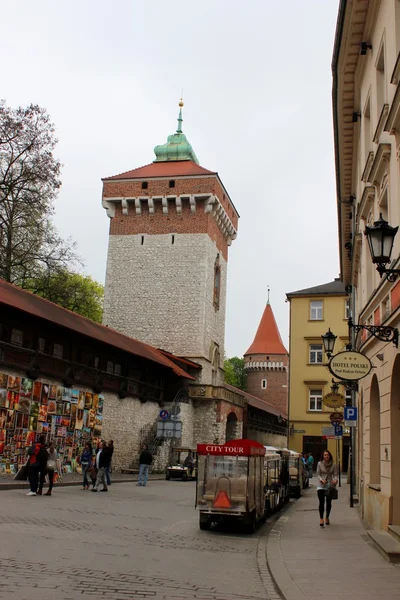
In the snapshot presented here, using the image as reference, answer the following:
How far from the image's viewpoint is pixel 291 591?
24.0 ft

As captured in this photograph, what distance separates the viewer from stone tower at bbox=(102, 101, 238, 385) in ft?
151

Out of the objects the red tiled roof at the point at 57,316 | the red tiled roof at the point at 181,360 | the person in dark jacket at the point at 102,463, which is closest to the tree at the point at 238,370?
the red tiled roof at the point at 181,360

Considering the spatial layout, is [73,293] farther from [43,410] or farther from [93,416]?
[43,410]

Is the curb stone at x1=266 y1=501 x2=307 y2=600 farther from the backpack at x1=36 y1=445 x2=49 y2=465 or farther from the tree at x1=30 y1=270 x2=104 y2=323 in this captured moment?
the tree at x1=30 y1=270 x2=104 y2=323

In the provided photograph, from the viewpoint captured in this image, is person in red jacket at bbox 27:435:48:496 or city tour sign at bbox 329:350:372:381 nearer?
city tour sign at bbox 329:350:372:381

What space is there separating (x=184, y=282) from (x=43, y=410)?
22636 millimetres

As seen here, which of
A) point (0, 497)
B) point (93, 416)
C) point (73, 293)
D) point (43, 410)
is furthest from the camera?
point (73, 293)

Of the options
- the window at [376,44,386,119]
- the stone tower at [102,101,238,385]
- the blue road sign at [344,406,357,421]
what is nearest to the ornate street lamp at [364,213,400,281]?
the window at [376,44,386,119]

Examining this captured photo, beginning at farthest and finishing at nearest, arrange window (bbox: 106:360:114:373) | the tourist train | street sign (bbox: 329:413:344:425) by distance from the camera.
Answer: window (bbox: 106:360:114:373)
street sign (bbox: 329:413:344:425)
the tourist train

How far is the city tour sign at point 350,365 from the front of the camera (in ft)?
38.8

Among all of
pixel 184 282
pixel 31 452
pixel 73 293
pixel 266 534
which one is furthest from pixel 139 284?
pixel 266 534

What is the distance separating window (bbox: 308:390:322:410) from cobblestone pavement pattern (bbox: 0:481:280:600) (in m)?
32.2

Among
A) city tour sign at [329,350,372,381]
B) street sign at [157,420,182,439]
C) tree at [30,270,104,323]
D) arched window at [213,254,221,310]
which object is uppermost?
arched window at [213,254,221,310]

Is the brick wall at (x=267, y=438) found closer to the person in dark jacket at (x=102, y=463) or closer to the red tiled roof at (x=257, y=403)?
the red tiled roof at (x=257, y=403)
